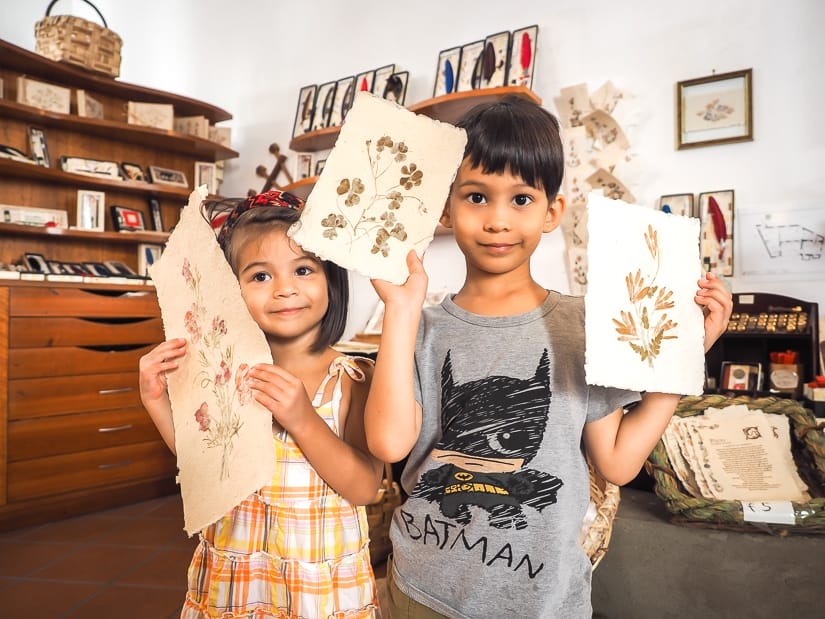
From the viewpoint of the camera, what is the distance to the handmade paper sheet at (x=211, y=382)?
2.43ft

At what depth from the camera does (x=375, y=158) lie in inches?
27.2

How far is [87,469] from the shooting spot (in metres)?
2.68

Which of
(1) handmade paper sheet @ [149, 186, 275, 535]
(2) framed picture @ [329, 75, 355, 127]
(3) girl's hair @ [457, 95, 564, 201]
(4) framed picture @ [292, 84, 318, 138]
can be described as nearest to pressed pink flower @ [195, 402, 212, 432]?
(1) handmade paper sheet @ [149, 186, 275, 535]

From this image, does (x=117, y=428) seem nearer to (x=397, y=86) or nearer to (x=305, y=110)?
(x=305, y=110)

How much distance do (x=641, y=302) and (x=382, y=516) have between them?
146cm

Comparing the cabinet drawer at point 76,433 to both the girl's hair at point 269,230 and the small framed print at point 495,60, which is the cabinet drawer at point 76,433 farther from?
the small framed print at point 495,60

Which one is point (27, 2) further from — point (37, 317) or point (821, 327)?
point (821, 327)

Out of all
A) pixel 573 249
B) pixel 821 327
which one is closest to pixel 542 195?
pixel 821 327

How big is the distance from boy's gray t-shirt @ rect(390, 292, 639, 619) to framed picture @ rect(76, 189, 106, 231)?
118 inches

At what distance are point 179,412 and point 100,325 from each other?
2.20 m

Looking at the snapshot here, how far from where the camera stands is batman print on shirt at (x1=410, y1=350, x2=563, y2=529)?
72 centimetres

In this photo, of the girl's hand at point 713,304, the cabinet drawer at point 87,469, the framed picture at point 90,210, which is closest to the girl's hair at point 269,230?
the girl's hand at point 713,304

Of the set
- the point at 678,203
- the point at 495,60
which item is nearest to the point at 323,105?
the point at 495,60

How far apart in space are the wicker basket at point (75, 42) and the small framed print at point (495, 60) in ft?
6.51
